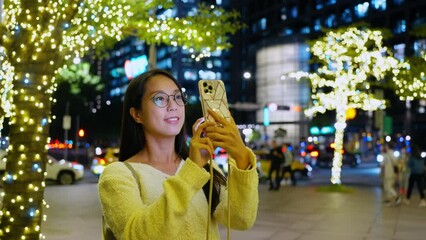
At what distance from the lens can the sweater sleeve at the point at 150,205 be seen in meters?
2.12

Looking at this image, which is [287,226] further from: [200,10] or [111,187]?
[111,187]

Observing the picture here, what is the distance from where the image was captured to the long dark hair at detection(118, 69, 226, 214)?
252 cm

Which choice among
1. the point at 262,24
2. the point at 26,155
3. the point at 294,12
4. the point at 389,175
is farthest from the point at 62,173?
the point at 262,24

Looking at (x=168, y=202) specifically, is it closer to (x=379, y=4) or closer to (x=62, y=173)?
(x=62, y=173)

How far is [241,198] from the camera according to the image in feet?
7.77

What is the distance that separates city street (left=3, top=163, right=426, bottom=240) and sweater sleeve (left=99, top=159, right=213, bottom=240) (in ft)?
23.2

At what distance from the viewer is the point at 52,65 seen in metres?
5.46

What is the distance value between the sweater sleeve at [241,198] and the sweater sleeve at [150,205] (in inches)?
7.6

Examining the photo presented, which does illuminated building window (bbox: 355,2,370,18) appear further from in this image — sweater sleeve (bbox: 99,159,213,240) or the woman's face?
sweater sleeve (bbox: 99,159,213,240)

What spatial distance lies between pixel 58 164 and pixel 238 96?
7240cm

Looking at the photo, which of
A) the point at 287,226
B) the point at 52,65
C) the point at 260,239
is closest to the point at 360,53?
the point at 287,226

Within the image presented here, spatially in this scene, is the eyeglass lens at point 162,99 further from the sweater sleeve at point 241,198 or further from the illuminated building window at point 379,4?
the illuminated building window at point 379,4

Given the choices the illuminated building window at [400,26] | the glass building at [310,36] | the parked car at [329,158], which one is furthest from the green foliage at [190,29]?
the illuminated building window at [400,26]

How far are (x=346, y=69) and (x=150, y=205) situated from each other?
19.6 meters
